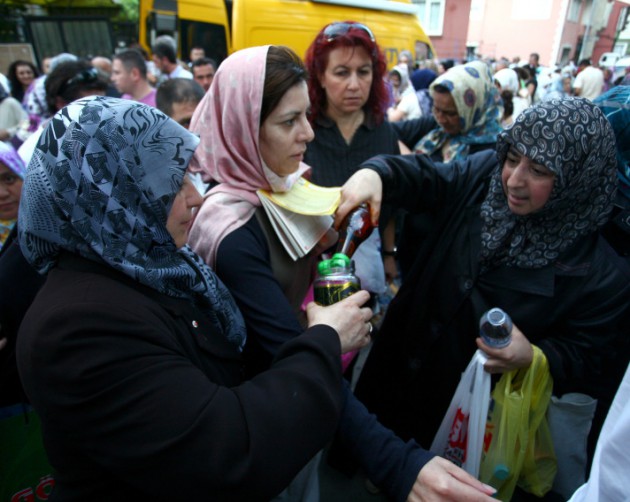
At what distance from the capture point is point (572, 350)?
5.00 feet

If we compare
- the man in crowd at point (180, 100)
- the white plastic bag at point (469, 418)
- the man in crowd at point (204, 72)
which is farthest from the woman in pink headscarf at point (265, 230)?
the man in crowd at point (204, 72)

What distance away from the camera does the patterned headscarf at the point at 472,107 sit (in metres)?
2.58

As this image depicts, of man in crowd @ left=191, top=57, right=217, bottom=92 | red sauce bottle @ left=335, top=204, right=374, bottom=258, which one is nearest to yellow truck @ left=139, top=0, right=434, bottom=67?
man in crowd @ left=191, top=57, right=217, bottom=92

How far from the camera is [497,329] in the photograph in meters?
1.40

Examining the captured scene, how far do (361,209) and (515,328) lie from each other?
709 mm

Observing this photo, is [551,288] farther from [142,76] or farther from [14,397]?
[142,76]

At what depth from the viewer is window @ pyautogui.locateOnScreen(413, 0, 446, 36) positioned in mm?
24631

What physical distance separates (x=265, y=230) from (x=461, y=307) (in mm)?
857

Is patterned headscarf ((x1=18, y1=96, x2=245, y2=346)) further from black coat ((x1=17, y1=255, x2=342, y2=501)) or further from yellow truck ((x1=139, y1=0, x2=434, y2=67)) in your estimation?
yellow truck ((x1=139, y1=0, x2=434, y2=67))

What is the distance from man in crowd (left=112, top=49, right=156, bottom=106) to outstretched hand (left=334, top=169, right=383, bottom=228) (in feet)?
12.4

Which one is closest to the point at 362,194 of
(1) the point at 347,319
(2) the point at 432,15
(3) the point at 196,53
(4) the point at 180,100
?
(1) the point at 347,319

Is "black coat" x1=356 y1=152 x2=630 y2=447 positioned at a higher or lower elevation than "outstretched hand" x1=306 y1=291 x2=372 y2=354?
lower

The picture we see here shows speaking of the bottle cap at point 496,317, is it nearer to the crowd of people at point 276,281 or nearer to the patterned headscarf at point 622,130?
the crowd of people at point 276,281

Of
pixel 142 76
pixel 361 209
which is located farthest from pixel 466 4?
pixel 361 209
